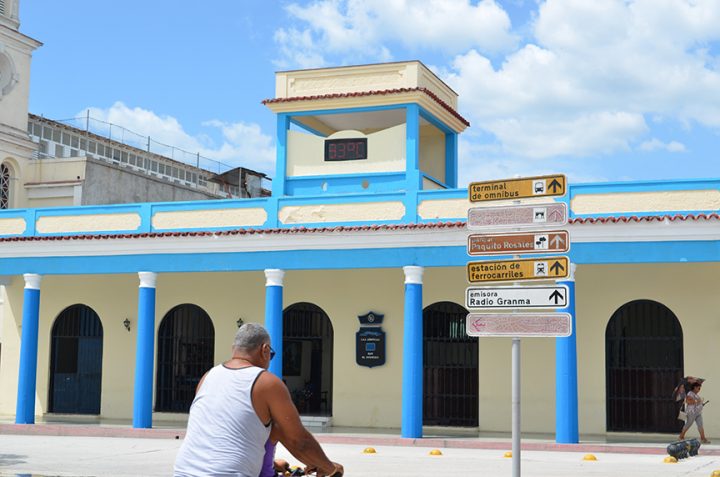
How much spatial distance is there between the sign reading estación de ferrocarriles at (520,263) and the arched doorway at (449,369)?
11819 mm

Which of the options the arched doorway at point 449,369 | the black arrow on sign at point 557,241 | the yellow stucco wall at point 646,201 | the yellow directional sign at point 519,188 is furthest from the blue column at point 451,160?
the black arrow on sign at point 557,241

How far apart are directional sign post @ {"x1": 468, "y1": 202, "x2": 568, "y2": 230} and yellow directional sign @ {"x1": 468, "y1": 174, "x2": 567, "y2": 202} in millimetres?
116

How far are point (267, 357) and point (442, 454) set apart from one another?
1125 centimetres

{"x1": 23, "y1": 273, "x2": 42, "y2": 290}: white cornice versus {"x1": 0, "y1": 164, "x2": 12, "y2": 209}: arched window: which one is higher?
{"x1": 0, "y1": 164, "x2": 12, "y2": 209}: arched window

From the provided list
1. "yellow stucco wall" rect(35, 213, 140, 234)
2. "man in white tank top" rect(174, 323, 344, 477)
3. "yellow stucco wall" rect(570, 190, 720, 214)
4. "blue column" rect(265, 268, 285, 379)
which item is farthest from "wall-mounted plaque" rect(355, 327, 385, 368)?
"man in white tank top" rect(174, 323, 344, 477)

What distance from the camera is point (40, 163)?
2781cm

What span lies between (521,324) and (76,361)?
56.7 ft

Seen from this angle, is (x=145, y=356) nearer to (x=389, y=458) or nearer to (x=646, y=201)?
(x=389, y=458)

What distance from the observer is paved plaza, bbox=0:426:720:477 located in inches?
508

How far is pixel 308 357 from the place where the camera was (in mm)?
23203

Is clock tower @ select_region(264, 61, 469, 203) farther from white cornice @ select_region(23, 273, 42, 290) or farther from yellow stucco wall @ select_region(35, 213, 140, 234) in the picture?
white cornice @ select_region(23, 273, 42, 290)

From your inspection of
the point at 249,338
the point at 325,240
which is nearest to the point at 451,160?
the point at 325,240

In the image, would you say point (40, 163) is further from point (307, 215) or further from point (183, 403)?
point (307, 215)

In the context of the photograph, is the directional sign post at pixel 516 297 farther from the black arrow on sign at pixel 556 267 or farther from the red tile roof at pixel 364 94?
the red tile roof at pixel 364 94
